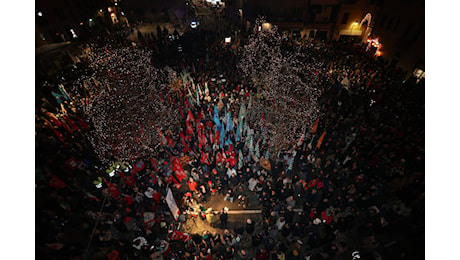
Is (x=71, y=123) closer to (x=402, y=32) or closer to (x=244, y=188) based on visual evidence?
(x=244, y=188)

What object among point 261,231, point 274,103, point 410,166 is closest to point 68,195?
point 261,231

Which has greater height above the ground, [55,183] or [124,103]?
[55,183]

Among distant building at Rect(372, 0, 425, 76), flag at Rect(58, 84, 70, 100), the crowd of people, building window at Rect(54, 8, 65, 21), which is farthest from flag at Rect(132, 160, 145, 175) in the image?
distant building at Rect(372, 0, 425, 76)

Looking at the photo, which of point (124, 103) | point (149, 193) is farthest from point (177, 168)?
point (124, 103)

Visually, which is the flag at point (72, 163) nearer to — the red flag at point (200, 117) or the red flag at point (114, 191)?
the red flag at point (114, 191)

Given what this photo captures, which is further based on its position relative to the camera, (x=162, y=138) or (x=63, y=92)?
(x=63, y=92)

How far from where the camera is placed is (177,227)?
26.8 ft

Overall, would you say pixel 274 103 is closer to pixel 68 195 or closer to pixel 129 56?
pixel 68 195

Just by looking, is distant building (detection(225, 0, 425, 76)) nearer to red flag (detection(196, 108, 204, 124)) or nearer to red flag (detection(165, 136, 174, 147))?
red flag (detection(196, 108, 204, 124))

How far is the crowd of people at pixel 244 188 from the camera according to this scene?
713cm

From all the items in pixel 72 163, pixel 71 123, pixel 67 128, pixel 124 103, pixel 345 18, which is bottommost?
pixel 124 103

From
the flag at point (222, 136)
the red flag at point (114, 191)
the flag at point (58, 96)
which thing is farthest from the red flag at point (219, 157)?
the flag at point (58, 96)

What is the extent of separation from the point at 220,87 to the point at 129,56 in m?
9.69

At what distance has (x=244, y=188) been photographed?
944 centimetres
